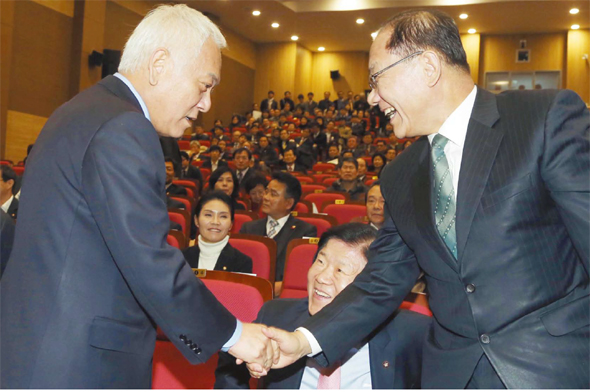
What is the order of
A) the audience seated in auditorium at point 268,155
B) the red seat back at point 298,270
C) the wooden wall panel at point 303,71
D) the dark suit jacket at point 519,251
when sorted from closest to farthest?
the dark suit jacket at point 519,251 → the red seat back at point 298,270 → the audience seated in auditorium at point 268,155 → the wooden wall panel at point 303,71

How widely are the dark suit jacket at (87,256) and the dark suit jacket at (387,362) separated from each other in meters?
0.64

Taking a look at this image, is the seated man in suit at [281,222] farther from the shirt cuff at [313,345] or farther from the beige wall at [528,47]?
the beige wall at [528,47]

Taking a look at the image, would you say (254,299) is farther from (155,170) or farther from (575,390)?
(575,390)

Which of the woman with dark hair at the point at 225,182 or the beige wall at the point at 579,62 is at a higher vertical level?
the beige wall at the point at 579,62

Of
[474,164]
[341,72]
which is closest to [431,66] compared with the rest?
[474,164]

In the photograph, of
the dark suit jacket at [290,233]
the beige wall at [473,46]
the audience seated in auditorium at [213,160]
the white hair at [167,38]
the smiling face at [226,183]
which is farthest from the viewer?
the beige wall at [473,46]

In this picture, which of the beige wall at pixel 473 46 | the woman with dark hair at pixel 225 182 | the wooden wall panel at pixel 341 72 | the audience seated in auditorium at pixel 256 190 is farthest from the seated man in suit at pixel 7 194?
the wooden wall panel at pixel 341 72

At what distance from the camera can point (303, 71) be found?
21344 mm

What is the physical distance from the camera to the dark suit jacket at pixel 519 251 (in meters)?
1.29

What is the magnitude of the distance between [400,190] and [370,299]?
378 mm

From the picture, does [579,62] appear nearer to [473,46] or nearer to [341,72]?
[473,46]

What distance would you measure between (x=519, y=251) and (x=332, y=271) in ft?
3.26

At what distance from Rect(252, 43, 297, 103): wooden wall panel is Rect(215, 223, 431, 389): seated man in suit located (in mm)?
18836

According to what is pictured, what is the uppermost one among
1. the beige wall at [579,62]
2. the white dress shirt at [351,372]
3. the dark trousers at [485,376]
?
the beige wall at [579,62]
